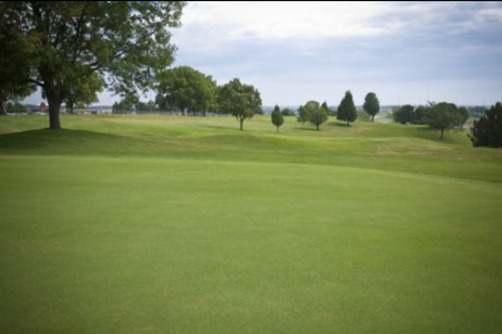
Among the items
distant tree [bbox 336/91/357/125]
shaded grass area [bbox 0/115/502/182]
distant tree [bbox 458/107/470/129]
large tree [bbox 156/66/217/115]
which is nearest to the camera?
shaded grass area [bbox 0/115/502/182]

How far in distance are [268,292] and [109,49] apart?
2941 cm

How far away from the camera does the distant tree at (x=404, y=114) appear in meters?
112

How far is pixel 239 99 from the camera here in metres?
65.2

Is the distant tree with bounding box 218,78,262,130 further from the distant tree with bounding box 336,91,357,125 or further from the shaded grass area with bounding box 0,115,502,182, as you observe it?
the distant tree with bounding box 336,91,357,125

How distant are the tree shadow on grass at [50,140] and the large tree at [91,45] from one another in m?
2.97

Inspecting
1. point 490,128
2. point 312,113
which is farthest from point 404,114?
point 490,128

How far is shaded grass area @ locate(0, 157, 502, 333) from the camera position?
13.1 feet

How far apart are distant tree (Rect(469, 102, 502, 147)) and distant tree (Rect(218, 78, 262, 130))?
31.9 m

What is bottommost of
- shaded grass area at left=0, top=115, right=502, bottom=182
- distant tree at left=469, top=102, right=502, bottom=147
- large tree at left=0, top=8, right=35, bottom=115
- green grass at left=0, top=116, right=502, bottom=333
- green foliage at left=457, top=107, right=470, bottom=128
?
shaded grass area at left=0, top=115, right=502, bottom=182

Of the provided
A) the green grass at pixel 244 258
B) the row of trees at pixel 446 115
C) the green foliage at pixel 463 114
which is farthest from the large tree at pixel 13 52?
the row of trees at pixel 446 115

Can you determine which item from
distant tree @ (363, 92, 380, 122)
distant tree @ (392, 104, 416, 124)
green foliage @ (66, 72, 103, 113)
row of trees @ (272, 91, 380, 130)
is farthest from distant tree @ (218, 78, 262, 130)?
distant tree @ (363, 92, 380, 122)

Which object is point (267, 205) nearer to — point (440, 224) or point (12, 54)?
point (440, 224)

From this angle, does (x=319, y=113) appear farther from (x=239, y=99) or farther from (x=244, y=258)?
(x=244, y=258)

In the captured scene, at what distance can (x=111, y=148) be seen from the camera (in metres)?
28.0
